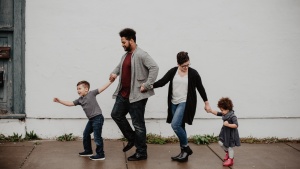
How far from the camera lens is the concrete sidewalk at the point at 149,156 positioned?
5305mm

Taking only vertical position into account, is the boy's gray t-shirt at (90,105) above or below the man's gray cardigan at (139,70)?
below

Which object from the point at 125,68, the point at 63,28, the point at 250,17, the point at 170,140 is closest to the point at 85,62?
the point at 63,28

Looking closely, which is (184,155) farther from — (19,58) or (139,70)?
(19,58)

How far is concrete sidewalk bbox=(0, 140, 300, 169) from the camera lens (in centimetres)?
530

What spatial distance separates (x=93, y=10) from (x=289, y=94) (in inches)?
148

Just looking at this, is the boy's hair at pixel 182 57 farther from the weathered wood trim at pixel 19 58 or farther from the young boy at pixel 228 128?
the weathered wood trim at pixel 19 58

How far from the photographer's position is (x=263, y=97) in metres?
6.79

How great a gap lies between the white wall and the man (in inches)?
43.5

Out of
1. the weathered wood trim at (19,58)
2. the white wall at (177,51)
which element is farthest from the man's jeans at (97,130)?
the weathered wood trim at (19,58)

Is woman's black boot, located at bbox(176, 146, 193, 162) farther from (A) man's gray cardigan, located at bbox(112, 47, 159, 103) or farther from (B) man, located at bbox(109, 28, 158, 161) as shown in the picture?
(A) man's gray cardigan, located at bbox(112, 47, 159, 103)

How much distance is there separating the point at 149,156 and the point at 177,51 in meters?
1.91

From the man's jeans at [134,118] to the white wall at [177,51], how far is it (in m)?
1.09

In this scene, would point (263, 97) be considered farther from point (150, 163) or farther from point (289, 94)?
point (150, 163)

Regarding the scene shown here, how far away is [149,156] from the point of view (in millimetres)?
5742
